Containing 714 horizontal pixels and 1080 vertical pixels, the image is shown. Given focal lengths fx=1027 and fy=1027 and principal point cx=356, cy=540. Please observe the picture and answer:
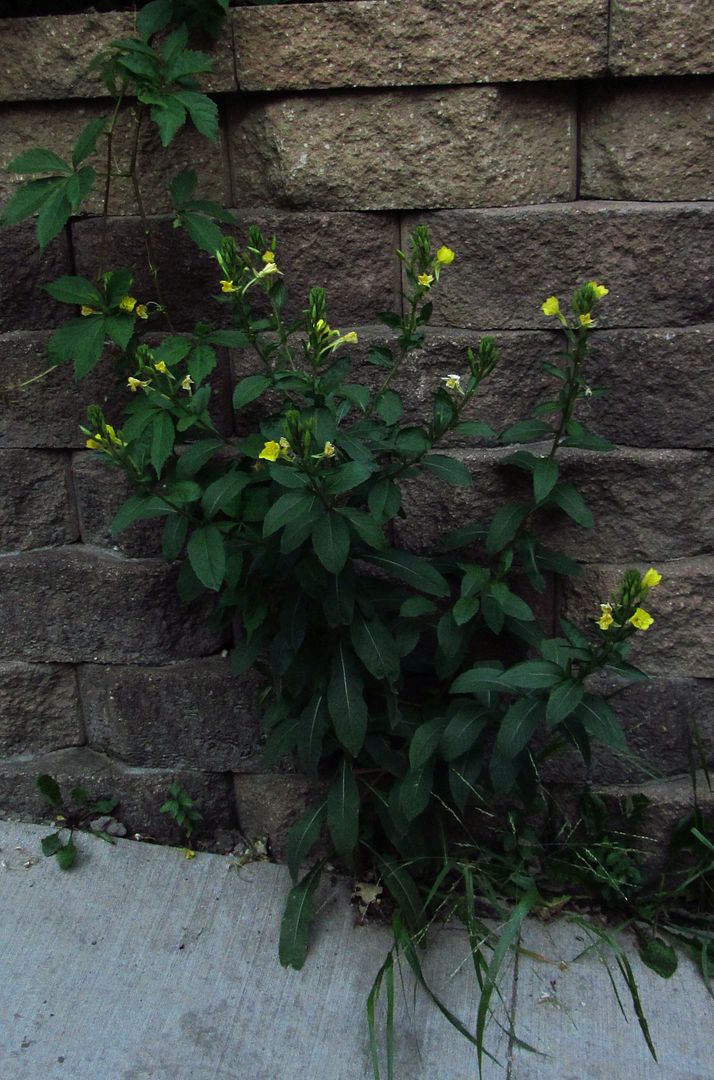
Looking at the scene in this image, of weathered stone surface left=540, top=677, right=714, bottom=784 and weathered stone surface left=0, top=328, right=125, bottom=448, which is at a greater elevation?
weathered stone surface left=0, top=328, right=125, bottom=448

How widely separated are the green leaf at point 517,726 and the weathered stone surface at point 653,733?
35 centimetres

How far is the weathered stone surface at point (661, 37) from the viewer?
1956 mm

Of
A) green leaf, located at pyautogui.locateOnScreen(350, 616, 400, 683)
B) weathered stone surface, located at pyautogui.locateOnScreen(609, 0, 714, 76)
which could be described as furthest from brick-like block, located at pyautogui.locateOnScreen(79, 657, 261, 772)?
weathered stone surface, located at pyautogui.locateOnScreen(609, 0, 714, 76)

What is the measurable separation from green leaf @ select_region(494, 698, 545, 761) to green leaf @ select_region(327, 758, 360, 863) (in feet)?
1.21

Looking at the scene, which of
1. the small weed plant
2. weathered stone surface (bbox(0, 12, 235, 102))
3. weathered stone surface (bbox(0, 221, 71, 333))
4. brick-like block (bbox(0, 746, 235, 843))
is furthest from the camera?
brick-like block (bbox(0, 746, 235, 843))

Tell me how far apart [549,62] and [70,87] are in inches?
38.4

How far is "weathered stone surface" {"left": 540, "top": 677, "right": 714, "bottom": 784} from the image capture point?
2398 mm

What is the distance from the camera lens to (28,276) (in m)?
2.29

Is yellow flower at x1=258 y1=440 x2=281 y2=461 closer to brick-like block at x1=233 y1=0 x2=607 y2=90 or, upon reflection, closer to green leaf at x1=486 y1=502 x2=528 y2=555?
green leaf at x1=486 y1=502 x2=528 y2=555

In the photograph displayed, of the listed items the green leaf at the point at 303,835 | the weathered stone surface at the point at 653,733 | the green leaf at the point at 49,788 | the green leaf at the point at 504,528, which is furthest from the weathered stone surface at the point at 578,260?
the green leaf at the point at 49,788

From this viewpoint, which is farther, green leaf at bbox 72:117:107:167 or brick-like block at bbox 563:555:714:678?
brick-like block at bbox 563:555:714:678

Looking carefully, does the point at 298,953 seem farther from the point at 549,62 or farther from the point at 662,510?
the point at 549,62

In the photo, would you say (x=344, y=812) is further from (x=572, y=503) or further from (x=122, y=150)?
(x=122, y=150)

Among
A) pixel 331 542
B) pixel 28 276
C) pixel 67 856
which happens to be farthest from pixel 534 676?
pixel 28 276
